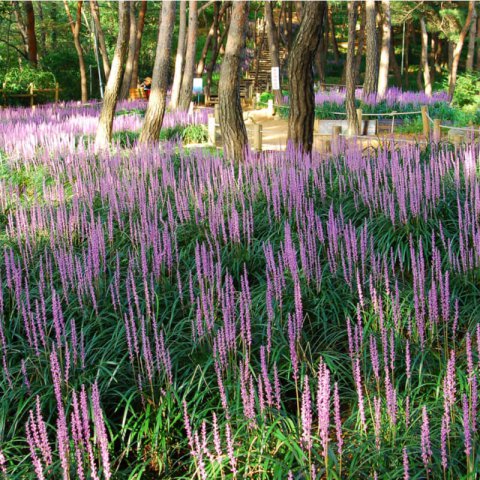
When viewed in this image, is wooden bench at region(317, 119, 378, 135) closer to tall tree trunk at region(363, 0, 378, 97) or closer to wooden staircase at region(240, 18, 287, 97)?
tall tree trunk at region(363, 0, 378, 97)

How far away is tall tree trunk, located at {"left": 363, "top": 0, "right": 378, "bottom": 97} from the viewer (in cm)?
1991

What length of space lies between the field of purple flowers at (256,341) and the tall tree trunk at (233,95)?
8.37ft

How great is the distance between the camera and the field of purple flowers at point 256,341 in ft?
10.3

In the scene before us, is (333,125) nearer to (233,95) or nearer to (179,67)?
(179,67)

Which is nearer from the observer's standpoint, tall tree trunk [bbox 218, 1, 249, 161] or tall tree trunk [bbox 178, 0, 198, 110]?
tall tree trunk [bbox 218, 1, 249, 161]

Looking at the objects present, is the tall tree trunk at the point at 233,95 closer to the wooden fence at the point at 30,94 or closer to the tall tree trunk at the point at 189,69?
the tall tree trunk at the point at 189,69

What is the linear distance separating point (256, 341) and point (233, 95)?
6.84 metres

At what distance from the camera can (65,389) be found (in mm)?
4031

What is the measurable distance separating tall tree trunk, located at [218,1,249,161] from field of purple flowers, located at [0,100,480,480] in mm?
2550

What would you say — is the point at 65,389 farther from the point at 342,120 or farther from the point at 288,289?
the point at 342,120

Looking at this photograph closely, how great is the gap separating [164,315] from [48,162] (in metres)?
6.38

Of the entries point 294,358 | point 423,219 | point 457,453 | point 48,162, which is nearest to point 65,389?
point 294,358

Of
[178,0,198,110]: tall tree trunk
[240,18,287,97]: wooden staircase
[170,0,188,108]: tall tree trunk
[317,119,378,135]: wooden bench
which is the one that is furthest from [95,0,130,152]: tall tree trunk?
[240,18,287,97]: wooden staircase

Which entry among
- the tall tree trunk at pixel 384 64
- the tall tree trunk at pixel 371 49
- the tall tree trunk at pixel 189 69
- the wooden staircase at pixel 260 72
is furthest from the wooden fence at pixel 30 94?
the wooden staircase at pixel 260 72
